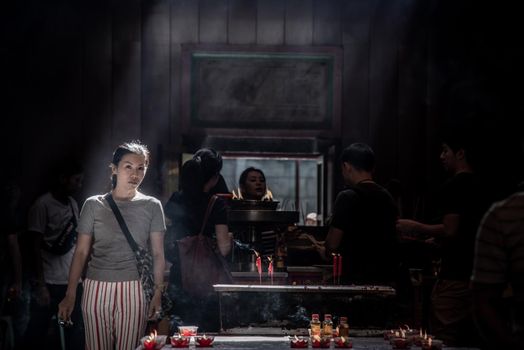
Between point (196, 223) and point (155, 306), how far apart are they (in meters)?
1.14

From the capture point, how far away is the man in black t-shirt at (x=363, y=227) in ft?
19.5

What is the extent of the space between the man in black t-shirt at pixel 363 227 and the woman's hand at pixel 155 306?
1.44 meters

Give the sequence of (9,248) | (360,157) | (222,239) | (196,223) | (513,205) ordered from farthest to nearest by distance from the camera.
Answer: (9,248) < (196,223) < (222,239) < (360,157) < (513,205)

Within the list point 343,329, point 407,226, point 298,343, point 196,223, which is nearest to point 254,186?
point 196,223

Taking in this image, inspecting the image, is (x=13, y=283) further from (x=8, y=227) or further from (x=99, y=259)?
(x=99, y=259)

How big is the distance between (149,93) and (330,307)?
550cm

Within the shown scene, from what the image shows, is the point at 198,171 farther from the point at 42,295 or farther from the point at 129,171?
the point at 42,295

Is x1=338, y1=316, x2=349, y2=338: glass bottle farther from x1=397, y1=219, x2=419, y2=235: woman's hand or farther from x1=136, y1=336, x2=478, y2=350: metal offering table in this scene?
x1=397, y1=219, x2=419, y2=235: woman's hand

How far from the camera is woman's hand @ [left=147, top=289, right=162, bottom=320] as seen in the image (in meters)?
5.30

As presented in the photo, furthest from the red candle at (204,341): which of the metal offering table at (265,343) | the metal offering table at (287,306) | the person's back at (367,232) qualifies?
the person's back at (367,232)

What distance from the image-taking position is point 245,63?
419 inches

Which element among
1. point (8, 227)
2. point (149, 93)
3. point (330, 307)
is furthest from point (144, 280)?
point (149, 93)

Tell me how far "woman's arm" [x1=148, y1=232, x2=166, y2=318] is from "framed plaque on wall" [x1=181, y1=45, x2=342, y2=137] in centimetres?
517

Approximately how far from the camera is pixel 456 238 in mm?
5770
